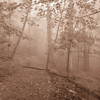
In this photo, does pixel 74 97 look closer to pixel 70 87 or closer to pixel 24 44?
pixel 70 87

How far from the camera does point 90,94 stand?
715 centimetres

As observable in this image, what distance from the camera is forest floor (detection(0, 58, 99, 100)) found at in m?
6.02

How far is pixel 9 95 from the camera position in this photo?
581cm

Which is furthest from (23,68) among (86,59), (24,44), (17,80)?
(24,44)

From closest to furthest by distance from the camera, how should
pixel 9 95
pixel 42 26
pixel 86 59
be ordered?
pixel 9 95 < pixel 86 59 < pixel 42 26

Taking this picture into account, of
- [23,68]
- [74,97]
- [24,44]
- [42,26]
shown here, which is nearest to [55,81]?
[74,97]

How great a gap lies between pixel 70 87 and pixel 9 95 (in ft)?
11.4

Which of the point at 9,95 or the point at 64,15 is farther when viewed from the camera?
the point at 64,15

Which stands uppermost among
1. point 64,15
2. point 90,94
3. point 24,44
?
point 64,15

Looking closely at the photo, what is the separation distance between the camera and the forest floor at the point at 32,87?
6022mm

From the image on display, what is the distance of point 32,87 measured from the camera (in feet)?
22.7

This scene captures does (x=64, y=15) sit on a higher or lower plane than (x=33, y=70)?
higher

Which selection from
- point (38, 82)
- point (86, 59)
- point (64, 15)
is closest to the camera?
point (38, 82)

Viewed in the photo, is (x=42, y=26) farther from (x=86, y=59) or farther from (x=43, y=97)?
(x=43, y=97)
